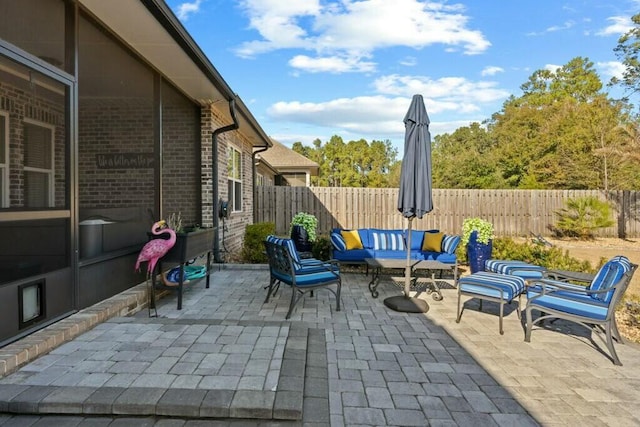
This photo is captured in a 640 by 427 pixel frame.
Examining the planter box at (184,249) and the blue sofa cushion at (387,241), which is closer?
the planter box at (184,249)

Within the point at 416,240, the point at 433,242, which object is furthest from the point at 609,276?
the point at 416,240

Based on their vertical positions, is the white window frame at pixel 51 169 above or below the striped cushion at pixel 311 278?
above

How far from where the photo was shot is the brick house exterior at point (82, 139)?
2.96 meters

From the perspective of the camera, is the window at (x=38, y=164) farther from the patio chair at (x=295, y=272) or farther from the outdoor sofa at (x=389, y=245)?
the outdoor sofa at (x=389, y=245)

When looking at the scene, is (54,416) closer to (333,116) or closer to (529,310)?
(529,310)

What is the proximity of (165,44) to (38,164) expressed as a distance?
6.72 ft

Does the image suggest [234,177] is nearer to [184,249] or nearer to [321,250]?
[321,250]

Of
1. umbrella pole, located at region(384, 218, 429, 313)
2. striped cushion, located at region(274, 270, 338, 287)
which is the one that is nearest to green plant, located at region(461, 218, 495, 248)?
umbrella pole, located at region(384, 218, 429, 313)

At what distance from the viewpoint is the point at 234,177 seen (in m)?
8.70

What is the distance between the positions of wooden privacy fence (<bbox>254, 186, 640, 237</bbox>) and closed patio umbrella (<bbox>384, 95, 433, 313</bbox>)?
734 centimetres

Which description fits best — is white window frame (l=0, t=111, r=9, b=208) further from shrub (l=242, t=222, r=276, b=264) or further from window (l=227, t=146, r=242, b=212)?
window (l=227, t=146, r=242, b=212)

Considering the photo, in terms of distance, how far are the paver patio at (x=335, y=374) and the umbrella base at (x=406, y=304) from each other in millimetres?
386

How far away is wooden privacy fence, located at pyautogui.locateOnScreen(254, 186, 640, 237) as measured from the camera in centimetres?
1182

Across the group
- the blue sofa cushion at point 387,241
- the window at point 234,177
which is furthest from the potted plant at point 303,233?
the window at point 234,177
